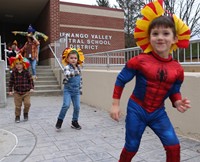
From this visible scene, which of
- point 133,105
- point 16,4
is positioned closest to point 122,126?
point 133,105

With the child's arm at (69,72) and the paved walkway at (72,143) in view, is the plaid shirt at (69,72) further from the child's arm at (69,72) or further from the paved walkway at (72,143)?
Result: the paved walkway at (72,143)

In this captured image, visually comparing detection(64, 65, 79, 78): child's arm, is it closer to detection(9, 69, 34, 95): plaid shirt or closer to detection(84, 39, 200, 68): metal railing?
detection(9, 69, 34, 95): plaid shirt

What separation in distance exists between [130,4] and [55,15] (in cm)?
2572

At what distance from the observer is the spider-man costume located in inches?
101

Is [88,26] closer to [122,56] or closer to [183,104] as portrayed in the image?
[122,56]

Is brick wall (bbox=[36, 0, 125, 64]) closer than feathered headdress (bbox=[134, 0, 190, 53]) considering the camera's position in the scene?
No

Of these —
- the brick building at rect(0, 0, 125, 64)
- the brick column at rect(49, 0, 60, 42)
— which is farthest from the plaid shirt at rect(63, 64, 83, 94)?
the brick building at rect(0, 0, 125, 64)

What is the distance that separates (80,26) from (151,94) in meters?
16.2

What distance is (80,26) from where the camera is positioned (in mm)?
18219

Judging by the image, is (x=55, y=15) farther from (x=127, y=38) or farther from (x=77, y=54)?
(x=127, y=38)

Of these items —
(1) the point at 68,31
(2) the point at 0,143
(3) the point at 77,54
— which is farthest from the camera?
(1) the point at 68,31

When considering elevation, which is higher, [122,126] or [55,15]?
[55,15]

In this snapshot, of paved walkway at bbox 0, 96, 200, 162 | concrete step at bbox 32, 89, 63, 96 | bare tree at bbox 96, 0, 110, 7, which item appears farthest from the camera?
bare tree at bbox 96, 0, 110, 7

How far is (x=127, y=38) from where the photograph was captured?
36625mm
